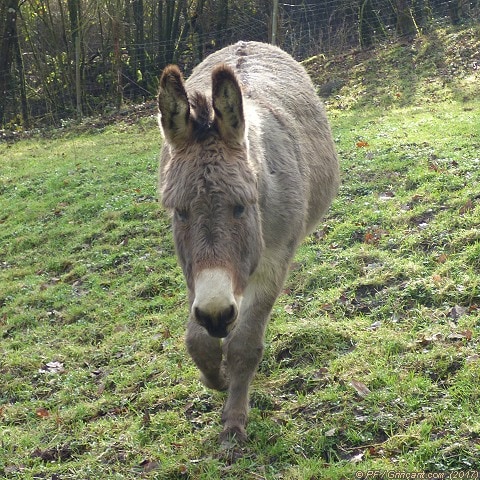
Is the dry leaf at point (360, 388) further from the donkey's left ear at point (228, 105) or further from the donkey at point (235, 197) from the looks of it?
the donkey's left ear at point (228, 105)

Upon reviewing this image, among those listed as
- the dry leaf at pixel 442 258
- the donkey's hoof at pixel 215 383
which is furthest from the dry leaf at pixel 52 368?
the dry leaf at pixel 442 258

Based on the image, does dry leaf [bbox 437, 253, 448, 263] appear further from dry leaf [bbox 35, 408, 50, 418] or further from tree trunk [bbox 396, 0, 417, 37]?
tree trunk [bbox 396, 0, 417, 37]

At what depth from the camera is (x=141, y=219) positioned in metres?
8.77

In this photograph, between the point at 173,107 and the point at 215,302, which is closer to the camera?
the point at 215,302

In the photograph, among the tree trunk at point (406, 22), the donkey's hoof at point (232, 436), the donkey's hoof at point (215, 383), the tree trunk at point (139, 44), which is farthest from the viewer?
the tree trunk at point (139, 44)

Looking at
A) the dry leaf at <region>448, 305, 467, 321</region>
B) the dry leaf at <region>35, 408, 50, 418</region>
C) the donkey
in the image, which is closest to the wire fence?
the donkey

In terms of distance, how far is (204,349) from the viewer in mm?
4129

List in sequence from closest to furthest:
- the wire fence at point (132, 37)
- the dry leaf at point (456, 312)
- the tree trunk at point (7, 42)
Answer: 1. the dry leaf at point (456, 312)
2. the wire fence at point (132, 37)
3. the tree trunk at point (7, 42)

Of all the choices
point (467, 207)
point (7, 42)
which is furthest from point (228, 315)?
point (7, 42)

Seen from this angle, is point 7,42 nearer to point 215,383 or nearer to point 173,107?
point 215,383

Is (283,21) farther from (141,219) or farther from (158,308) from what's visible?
(158,308)

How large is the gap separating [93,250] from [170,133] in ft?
16.0

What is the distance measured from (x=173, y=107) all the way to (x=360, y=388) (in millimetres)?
2068

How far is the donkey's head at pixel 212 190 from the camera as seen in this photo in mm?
3152
